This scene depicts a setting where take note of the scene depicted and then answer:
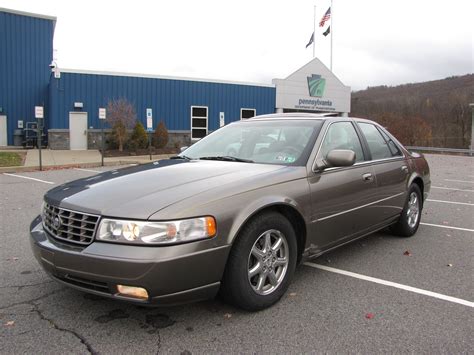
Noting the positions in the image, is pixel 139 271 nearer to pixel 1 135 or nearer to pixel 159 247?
pixel 159 247

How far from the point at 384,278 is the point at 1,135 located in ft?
87.6

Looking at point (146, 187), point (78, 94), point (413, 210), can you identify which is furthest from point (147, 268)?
point (78, 94)

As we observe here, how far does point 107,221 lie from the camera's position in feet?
9.13

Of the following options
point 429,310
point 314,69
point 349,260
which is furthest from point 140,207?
point 314,69

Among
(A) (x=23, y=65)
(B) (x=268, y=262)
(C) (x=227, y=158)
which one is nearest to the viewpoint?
(B) (x=268, y=262)

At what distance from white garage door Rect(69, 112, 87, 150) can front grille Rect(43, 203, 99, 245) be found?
22.2m

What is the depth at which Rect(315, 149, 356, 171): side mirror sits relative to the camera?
3.77 m

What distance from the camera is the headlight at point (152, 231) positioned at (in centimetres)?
269

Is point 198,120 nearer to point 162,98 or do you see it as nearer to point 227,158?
point 162,98

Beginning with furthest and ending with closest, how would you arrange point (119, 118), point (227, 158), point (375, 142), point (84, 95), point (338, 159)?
1. point (84, 95)
2. point (119, 118)
3. point (375, 142)
4. point (227, 158)
5. point (338, 159)

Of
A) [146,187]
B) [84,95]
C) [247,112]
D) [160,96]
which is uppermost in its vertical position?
[160,96]

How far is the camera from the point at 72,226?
115 inches

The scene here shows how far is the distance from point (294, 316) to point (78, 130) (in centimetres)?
2313

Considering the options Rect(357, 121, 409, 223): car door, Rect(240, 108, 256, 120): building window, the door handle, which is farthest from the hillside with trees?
the door handle
